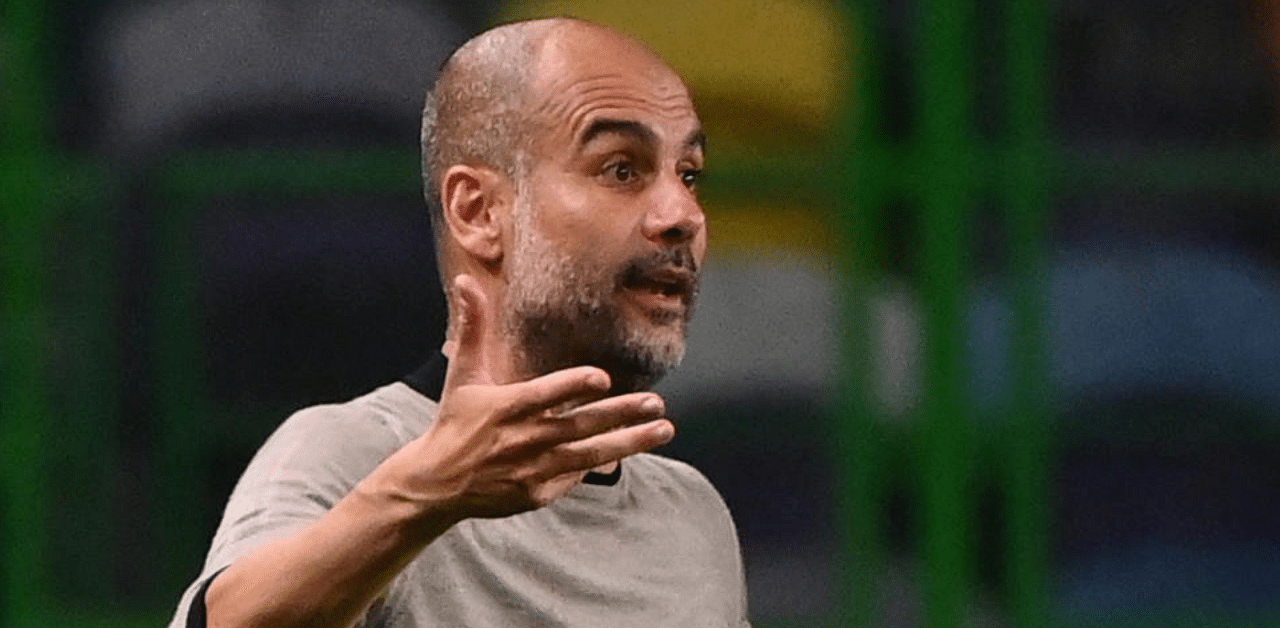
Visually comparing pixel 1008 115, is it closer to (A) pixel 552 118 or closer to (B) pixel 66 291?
(B) pixel 66 291

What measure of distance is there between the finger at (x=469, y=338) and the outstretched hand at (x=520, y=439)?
1cm

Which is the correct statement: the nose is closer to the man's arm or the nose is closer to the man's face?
the man's face

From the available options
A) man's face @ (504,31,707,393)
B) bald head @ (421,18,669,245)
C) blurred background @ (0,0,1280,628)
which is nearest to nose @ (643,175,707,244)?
man's face @ (504,31,707,393)

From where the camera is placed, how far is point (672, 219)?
9.30 ft

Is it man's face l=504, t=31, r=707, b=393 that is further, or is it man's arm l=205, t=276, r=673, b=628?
man's face l=504, t=31, r=707, b=393

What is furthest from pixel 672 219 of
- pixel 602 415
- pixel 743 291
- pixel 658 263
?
pixel 743 291

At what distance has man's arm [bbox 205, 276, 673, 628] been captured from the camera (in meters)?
2.43

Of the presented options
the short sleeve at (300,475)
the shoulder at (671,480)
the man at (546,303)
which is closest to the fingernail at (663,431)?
the man at (546,303)

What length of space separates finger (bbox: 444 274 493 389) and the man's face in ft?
1.14

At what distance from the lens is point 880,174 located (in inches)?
197

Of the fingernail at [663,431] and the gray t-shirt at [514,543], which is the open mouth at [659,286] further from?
the fingernail at [663,431]

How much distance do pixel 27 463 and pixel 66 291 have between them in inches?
11.0

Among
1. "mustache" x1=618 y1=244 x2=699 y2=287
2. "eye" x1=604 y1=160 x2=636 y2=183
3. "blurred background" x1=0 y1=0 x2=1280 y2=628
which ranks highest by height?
"eye" x1=604 y1=160 x2=636 y2=183

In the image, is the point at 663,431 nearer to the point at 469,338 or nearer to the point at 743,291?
the point at 469,338
